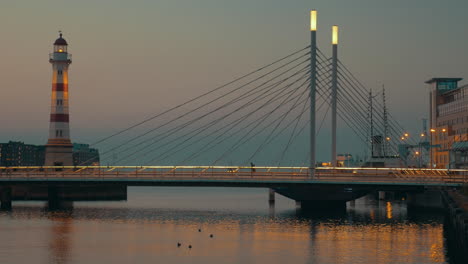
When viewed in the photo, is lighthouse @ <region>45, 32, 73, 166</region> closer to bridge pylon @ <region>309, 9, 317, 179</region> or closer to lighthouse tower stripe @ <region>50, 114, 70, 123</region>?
lighthouse tower stripe @ <region>50, 114, 70, 123</region>

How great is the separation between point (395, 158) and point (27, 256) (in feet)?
298

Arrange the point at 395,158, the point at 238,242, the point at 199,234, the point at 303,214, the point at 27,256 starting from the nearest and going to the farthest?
the point at 27,256 → the point at 238,242 → the point at 199,234 → the point at 303,214 → the point at 395,158

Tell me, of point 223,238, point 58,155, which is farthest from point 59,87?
point 223,238

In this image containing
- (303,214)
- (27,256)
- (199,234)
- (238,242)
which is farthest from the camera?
(303,214)

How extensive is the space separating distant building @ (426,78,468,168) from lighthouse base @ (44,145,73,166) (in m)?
59.4

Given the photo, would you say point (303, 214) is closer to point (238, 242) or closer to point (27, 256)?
point (238, 242)

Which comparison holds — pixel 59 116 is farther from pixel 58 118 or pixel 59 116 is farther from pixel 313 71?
pixel 313 71

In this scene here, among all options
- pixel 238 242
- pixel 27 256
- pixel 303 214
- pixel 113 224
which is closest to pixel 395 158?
pixel 303 214

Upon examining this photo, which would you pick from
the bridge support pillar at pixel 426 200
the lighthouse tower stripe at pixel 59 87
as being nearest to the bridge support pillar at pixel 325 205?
the bridge support pillar at pixel 426 200

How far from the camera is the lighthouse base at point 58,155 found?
12519cm

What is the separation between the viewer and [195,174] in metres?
95.3

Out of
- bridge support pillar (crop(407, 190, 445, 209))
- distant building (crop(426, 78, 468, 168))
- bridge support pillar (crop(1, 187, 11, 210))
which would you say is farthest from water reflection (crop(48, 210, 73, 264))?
distant building (crop(426, 78, 468, 168))

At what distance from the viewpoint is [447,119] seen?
165000 millimetres

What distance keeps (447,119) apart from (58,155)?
251 feet
